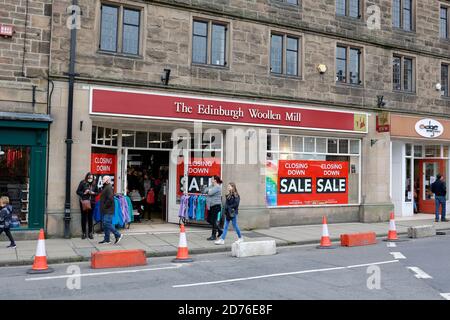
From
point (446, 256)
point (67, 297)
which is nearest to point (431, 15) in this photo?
point (446, 256)

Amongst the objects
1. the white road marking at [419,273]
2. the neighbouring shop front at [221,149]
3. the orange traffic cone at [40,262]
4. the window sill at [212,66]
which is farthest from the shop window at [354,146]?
the orange traffic cone at [40,262]

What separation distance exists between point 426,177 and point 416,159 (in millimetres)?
957

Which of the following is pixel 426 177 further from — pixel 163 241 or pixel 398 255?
pixel 163 241

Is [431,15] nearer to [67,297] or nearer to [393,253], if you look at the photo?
[393,253]

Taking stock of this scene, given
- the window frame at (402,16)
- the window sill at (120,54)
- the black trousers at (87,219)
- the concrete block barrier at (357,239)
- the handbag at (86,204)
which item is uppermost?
the window frame at (402,16)

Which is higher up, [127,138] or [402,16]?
[402,16]

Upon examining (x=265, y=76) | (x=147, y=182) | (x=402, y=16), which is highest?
(x=402, y=16)

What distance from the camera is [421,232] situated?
47.8ft

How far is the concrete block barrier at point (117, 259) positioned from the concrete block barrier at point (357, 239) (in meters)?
5.69

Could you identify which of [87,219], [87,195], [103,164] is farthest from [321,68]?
[87,219]

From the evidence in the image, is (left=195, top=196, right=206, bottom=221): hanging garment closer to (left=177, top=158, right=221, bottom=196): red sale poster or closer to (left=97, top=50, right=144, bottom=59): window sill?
(left=177, top=158, right=221, bottom=196): red sale poster

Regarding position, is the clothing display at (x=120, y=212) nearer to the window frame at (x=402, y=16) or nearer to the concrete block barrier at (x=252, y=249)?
the concrete block barrier at (x=252, y=249)

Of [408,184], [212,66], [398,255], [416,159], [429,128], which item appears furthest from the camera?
[416,159]

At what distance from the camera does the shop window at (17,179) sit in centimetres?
1252
